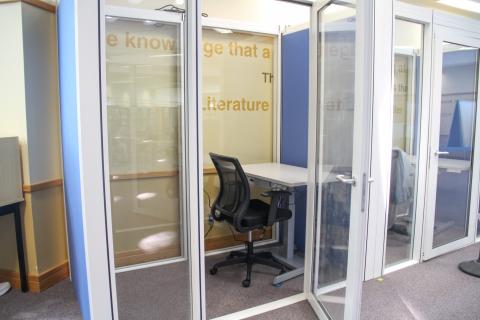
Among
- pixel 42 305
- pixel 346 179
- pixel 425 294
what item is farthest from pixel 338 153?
pixel 42 305

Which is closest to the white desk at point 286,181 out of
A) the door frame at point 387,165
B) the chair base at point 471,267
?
the door frame at point 387,165

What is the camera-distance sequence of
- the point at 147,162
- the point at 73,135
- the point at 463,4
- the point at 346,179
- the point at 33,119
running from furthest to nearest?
the point at 463,4, the point at 147,162, the point at 33,119, the point at 346,179, the point at 73,135

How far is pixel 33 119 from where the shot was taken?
103 inches

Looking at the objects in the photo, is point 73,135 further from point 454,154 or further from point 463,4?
point 463,4

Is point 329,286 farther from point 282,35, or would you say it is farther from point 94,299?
point 282,35

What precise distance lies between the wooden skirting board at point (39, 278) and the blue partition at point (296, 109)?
212 centimetres

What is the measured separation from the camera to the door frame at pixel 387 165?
281cm

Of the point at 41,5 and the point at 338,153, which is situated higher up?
the point at 41,5

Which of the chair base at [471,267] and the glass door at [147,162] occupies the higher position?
the glass door at [147,162]

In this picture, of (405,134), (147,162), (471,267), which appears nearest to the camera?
(147,162)

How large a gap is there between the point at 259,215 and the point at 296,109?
1.17 meters

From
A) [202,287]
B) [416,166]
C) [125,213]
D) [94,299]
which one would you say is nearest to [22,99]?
[125,213]

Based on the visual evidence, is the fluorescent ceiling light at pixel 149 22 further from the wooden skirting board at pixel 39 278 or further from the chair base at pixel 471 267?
the chair base at pixel 471 267

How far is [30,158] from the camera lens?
8.54ft
